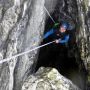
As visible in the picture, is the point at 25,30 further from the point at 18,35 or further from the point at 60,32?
the point at 60,32

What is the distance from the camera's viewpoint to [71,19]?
8.21m

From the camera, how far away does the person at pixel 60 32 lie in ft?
25.3

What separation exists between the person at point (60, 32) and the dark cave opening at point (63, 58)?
0.28 metres

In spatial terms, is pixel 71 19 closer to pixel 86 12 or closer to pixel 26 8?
pixel 86 12

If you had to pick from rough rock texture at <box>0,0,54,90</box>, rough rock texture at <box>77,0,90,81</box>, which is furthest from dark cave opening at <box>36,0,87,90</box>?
rough rock texture at <box>0,0,54,90</box>

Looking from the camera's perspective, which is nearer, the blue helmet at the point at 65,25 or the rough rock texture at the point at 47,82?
the rough rock texture at the point at 47,82

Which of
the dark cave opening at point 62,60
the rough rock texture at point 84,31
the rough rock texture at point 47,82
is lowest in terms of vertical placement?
the dark cave opening at point 62,60

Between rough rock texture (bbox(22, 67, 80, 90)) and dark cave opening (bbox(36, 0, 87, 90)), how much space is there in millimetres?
1559

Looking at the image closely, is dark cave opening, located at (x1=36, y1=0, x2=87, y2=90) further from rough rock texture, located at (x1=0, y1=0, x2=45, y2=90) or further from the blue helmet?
rough rock texture, located at (x1=0, y1=0, x2=45, y2=90)

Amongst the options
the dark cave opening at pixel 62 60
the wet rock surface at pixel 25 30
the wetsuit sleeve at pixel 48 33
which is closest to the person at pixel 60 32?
the wetsuit sleeve at pixel 48 33

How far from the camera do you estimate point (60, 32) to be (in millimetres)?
7695

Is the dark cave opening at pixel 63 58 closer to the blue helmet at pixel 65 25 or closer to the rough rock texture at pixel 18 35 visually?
the blue helmet at pixel 65 25

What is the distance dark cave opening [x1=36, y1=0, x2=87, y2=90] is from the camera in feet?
27.3

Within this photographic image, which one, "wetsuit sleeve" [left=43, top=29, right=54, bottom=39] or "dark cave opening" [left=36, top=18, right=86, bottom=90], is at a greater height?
"wetsuit sleeve" [left=43, top=29, right=54, bottom=39]
